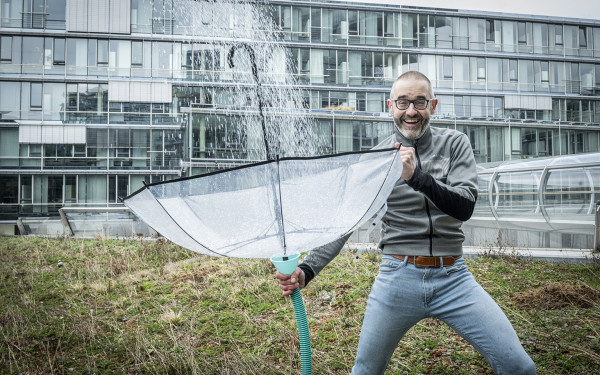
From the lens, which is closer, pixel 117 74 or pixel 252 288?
pixel 252 288

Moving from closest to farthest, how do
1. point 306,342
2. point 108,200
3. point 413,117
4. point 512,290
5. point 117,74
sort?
1. point 306,342
2. point 413,117
3. point 512,290
4. point 108,200
5. point 117,74

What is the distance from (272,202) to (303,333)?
2.10 ft

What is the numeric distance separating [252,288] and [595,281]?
471 cm

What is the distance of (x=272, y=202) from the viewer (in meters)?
1.66

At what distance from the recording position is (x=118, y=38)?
3045cm

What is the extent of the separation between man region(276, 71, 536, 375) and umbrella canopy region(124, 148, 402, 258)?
1.38 ft

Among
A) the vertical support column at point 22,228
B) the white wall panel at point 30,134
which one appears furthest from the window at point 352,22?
the vertical support column at point 22,228

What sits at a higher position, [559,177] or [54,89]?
[54,89]

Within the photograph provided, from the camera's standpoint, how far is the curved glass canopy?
1010 cm

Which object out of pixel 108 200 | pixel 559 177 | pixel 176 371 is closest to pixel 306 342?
pixel 176 371

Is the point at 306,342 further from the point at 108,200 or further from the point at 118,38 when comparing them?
the point at 118,38

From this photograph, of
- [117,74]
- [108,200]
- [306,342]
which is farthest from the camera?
[117,74]

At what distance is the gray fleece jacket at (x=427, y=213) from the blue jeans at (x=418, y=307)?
0.11 m

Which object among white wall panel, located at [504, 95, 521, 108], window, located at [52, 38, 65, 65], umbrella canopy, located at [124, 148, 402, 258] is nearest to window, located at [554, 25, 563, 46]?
white wall panel, located at [504, 95, 521, 108]
